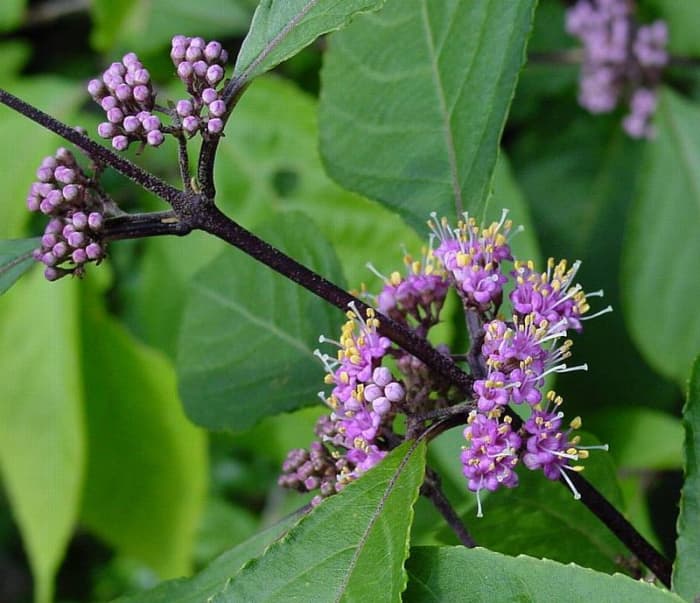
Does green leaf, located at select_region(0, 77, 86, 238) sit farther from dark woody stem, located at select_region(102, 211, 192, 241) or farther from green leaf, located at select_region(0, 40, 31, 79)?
dark woody stem, located at select_region(102, 211, 192, 241)

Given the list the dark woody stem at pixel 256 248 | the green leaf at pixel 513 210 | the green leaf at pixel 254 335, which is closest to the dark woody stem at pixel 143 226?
the dark woody stem at pixel 256 248

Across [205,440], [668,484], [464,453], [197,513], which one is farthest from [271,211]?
[464,453]

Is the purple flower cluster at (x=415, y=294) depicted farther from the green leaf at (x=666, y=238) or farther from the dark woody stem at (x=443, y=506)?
the green leaf at (x=666, y=238)

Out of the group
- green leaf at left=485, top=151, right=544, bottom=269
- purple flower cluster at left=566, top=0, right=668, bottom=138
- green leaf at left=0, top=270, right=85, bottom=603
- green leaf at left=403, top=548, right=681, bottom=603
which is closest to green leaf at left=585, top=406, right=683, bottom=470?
green leaf at left=485, top=151, right=544, bottom=269

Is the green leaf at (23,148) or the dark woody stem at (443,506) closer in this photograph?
the dark woody stem at (443,506)

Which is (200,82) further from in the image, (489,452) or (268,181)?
(268,181)

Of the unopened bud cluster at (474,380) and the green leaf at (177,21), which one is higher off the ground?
the green leaf at (177,21)

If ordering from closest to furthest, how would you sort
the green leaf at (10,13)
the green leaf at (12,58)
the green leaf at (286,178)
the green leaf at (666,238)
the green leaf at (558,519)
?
the green leaf at (558,519), the green leaf at (286,178), the green leaf at (666,238), the green leaf at (10,13), the green leaf at (12,58)

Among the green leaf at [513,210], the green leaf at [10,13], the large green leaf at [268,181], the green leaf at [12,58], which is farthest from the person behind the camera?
the green leaf at [12,58]
